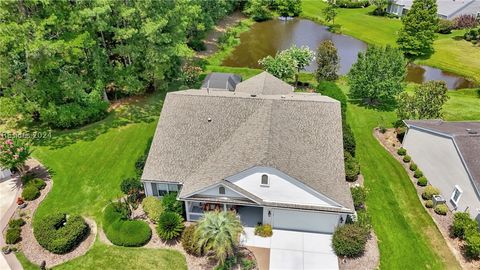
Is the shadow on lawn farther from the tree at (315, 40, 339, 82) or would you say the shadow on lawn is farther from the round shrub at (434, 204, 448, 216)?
the round shrub at (434, 204, 448, 216)

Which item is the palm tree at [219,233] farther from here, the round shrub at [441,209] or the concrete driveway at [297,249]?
the round shrub at [441,209]

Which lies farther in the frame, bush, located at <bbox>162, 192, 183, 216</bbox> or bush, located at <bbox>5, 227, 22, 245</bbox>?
bush, located at <bbox>162, 192, 183, 216</bbox>

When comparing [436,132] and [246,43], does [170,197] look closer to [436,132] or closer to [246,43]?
[436,132]

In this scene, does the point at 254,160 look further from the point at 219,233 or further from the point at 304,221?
the point at 304,221

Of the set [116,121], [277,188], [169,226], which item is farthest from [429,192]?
[116,121]

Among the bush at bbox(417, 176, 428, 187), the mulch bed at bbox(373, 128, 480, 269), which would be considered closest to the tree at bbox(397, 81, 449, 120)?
the mulch bed at bbox(373, 128, 480, 269)

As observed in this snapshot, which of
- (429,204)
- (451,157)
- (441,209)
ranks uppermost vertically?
(451,157)
